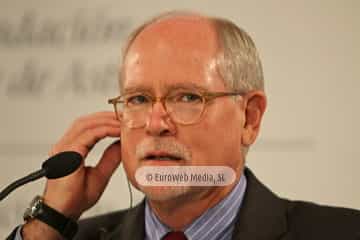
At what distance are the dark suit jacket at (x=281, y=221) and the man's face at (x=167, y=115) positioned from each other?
0.10 m

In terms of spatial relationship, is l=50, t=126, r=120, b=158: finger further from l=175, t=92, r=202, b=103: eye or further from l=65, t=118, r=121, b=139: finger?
l=175, t=92, r=202, b=103: eye

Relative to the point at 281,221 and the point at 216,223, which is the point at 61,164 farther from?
the point at 281,221

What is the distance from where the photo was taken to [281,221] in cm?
136

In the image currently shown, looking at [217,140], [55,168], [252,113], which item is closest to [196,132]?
[217,140]

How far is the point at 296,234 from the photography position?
133 centimetres

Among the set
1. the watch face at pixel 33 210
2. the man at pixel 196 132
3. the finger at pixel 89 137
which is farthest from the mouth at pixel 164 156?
the watch face at pixel 33 210

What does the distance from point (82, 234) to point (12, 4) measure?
31.5 inches

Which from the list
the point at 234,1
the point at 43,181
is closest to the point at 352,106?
the point at 234,1

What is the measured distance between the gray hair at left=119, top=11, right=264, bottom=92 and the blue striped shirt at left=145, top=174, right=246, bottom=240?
0.69 ft

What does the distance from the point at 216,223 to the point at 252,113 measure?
0.22 m

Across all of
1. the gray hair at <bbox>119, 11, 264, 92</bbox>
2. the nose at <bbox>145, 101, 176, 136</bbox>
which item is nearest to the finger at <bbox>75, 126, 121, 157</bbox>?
the gray hair at <bbox>119, 11, 264, 92</bbox>

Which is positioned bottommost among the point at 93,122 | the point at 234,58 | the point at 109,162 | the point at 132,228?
the point at 132,228

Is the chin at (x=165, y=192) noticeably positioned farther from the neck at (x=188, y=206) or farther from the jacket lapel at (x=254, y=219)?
the jacket lapel at (x=254, y=219)

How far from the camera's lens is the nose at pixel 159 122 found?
124 cm
